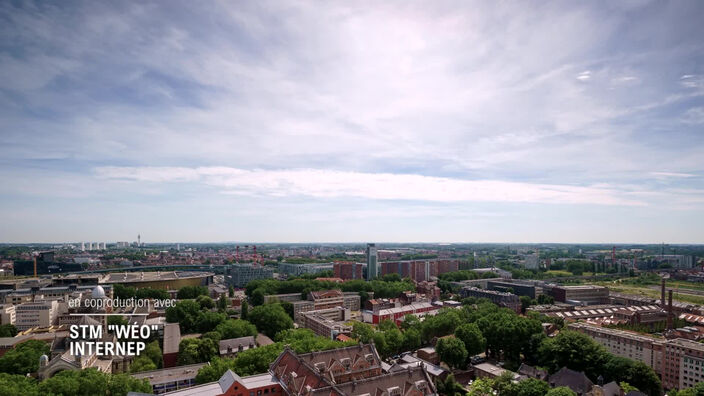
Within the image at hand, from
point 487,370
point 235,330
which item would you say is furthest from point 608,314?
point 235,330

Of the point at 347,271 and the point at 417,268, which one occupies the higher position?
the point at 417,268

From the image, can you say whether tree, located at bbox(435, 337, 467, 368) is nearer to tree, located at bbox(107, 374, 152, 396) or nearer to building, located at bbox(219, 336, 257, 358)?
building, located at bbox(219, 336, 257, 358)

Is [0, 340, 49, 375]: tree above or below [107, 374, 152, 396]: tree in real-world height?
below

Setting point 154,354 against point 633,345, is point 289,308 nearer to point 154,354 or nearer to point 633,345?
point 154,354

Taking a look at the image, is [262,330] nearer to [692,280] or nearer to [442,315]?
[442,315]

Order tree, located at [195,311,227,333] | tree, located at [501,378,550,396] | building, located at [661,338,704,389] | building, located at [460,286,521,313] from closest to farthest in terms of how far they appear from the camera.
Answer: tree, located at [501,378,550,396] → building, located at [661,338,704,389] → tree, located at [195,311,227,333] → building, located at [460,286,521,313]

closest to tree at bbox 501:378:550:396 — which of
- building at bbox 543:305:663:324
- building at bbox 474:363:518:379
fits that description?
building at bbox 474:363:518:379
